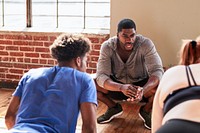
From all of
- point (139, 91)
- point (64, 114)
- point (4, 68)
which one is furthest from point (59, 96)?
point (4, 68)

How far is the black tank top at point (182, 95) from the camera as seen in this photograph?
45.9 inches

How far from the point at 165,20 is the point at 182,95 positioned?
2.86m

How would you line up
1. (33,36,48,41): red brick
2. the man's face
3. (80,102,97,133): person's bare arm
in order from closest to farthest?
(80,102,97,133): person's bare arm
the man's face
(33,36,48,41): red brick

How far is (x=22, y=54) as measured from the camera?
15.0ft

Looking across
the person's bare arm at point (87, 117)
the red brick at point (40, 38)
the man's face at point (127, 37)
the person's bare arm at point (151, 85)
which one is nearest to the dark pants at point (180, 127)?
the person's bare arm at point (87, 117)

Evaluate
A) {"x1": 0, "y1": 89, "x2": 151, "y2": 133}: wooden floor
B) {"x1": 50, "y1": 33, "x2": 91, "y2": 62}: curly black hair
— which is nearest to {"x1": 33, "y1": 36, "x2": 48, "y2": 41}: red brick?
{"x1": 0, "y1": 89, "x2": 151, "y2": 133}: wooden floor

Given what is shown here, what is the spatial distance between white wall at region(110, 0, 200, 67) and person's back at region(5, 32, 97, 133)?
2.38 metres

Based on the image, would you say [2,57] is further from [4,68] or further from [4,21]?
[4,21]

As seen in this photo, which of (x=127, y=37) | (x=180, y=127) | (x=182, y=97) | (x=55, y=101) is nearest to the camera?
(x=180, y=127)

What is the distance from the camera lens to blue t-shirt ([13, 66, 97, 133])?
1.52 metres

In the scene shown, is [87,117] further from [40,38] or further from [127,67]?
[40,38]

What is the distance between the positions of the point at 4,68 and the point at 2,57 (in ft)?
0.49

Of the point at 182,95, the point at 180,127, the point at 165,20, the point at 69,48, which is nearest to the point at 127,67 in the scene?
the point at 165,20

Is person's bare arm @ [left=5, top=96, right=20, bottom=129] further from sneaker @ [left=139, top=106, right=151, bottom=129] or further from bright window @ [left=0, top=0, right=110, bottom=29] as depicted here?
bright window @ [left=0, top=0, right=110, bottom=29]
